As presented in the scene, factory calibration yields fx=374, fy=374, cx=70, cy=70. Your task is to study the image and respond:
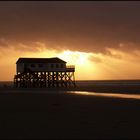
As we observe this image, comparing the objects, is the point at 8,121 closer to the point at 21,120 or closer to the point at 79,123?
the point at 21,120

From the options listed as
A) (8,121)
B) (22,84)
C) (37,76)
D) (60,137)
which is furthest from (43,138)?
(22,84)

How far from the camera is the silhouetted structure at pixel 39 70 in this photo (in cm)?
7531

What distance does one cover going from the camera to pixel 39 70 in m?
76.5

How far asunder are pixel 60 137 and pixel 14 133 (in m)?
1.73

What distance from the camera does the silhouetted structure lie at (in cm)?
7531

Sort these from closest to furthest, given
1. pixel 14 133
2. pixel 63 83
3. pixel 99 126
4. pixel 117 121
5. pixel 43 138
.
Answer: pixel 43 138, pixel 14 133, pixel 99 126, pixel 117 121, pixel 63 83

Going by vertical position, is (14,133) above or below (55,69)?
below

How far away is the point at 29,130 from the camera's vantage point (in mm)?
13227

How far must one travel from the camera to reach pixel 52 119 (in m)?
16.1

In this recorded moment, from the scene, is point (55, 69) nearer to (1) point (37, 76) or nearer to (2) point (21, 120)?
(1) point (37, 76)

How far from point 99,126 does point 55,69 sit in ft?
207

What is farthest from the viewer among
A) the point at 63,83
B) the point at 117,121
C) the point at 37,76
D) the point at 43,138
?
the point at 63,83

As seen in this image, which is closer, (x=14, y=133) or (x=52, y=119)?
(x=14, y=133)

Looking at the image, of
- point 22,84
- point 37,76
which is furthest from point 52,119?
point 22,84
